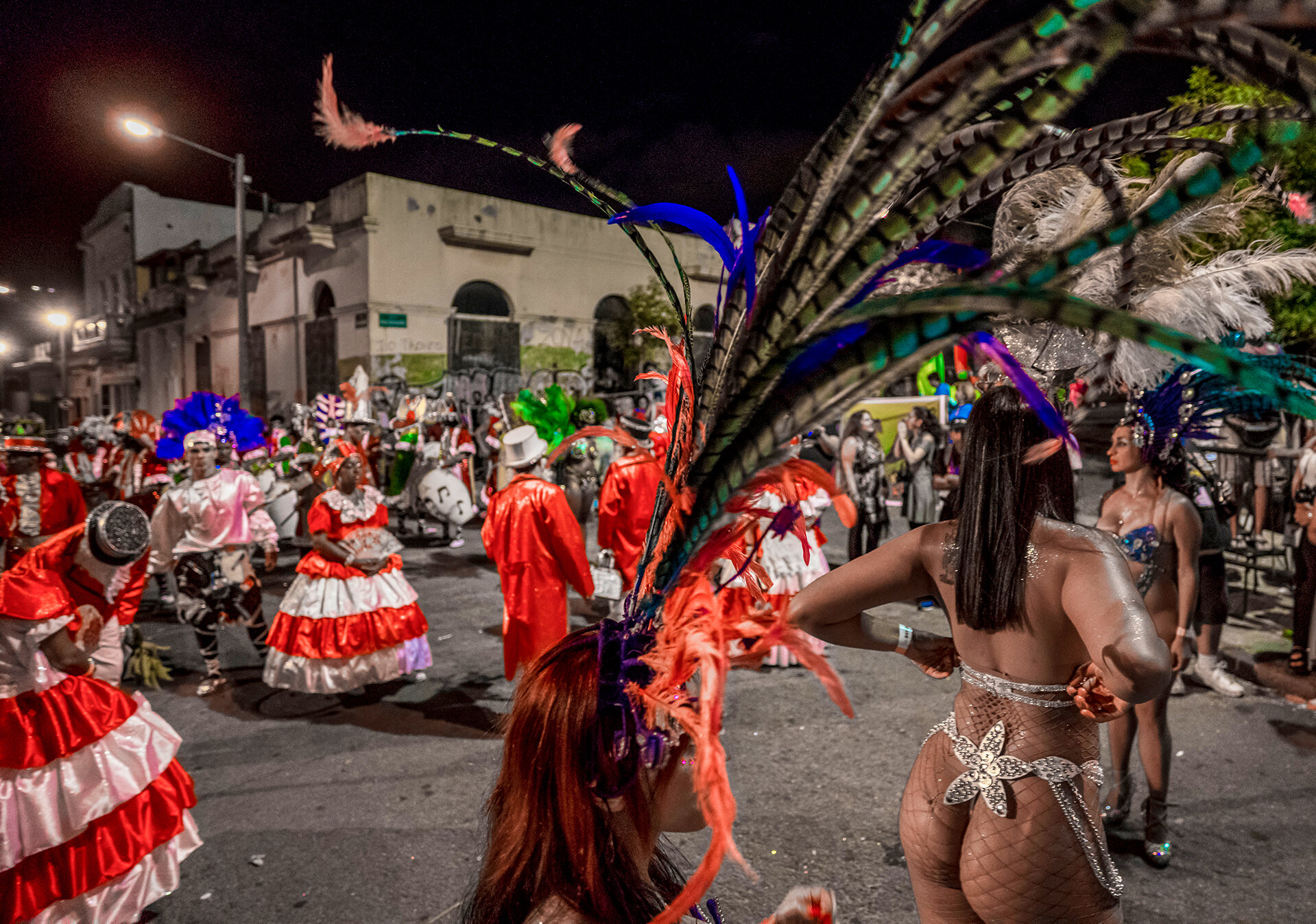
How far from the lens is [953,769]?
1.94 m

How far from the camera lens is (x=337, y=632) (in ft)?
16.9

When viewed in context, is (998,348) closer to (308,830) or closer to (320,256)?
(308,830)

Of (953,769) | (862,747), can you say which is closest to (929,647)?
(953,769)

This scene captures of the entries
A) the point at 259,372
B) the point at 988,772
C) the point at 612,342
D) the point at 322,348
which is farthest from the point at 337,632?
the point at 259,372

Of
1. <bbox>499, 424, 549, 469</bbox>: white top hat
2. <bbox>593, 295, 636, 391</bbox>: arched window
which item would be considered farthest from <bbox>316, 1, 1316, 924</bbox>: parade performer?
<bbox>593, 295, 636, 391</bbox>: arched window

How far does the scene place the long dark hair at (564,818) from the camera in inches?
52.7

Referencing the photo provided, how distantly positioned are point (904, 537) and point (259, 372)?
29.6m

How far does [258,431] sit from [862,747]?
19.0 ft

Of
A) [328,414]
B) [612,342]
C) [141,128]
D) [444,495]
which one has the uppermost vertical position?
[141,128]

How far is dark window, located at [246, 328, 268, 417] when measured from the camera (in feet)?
87.1

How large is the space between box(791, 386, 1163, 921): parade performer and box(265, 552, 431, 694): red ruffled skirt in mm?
4270

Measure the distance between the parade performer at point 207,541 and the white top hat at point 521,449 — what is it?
8.74 feet

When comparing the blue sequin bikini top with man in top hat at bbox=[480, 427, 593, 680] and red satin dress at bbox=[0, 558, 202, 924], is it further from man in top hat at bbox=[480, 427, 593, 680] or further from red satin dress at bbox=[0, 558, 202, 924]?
red satin dress at bbox=[0, 558, 202, 924]

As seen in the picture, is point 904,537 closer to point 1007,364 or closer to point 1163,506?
point 1007,364
